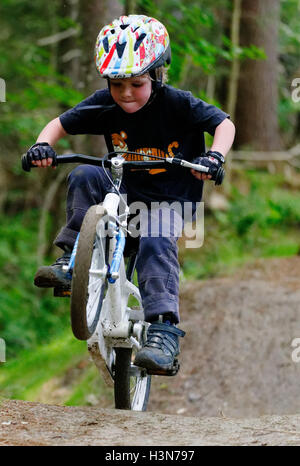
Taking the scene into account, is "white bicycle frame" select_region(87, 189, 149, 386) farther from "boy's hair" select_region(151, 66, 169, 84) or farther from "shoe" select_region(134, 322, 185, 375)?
"boy's hair" select_region(151, 66, 169, 84)

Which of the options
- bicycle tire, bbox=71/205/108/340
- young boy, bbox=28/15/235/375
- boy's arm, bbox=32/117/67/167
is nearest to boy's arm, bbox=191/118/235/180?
young boy, bbox=28/15/235/375

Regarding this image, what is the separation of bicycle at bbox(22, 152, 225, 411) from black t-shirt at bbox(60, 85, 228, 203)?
12.0 inches

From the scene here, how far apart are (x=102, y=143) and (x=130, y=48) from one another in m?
3.08

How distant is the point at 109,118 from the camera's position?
14.8 ft

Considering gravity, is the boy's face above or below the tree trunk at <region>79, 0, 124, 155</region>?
below

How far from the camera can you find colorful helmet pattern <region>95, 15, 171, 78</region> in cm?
403

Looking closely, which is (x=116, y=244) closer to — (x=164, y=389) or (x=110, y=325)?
(x=110, y=325)

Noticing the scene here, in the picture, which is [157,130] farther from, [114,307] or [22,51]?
[22,51]

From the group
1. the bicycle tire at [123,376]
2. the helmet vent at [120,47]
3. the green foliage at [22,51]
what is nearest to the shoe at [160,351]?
the bicycle tire at [123,376]

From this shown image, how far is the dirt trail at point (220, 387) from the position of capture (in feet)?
11.0

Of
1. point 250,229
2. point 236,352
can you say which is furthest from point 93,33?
point 250,229

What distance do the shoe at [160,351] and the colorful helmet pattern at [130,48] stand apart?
1.59 meters
